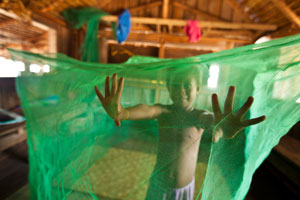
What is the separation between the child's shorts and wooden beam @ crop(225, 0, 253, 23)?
3460mm

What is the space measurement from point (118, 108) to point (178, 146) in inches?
12.8

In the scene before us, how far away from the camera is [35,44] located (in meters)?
5.36

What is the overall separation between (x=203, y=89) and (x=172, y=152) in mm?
321

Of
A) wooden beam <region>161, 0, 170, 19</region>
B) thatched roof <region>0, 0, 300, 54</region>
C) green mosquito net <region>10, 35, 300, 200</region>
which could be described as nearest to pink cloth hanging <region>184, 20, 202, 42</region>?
thatched roof <region>0, 0, 300, 54</region>

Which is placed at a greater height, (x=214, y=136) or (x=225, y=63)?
(x=225, y=63)

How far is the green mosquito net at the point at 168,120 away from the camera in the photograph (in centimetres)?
67

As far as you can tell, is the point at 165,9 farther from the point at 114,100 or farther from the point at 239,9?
the point at 114,100

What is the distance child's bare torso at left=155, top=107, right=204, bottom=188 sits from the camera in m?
0.71

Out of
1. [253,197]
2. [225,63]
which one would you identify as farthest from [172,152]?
[253,197]

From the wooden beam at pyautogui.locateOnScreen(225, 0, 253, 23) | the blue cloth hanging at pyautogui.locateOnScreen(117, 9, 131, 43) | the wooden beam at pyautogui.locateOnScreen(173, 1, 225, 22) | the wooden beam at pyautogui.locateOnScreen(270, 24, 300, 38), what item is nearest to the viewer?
the wooden beam at pyautogui.locateOnScreen(270, 24, 300, 38)

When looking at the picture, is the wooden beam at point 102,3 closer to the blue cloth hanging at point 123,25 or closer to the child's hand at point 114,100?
the blue cloth hanging at point 123,25

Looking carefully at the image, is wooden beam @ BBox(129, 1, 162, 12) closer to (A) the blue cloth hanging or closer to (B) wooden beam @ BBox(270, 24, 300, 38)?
(A) the blue cloth hanging

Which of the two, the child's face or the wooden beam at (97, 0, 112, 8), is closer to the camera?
the child's face

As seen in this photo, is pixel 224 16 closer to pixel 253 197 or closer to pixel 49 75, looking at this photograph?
pixel 253 197
